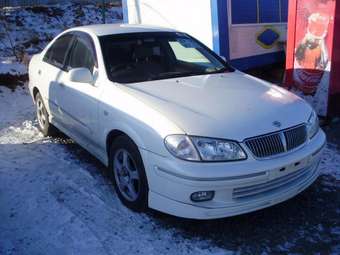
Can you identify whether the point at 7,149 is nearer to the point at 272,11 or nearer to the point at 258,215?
the point at 258,215

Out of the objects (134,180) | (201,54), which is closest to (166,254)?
(134,180)

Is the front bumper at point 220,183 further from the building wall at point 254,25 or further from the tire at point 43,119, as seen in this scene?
the building wall at point 254,25

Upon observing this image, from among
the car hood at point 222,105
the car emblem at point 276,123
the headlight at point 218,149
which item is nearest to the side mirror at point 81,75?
the car hood at point 222,105

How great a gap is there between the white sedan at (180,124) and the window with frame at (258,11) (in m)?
→ 3.54

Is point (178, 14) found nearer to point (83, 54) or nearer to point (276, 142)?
point (83, 54)

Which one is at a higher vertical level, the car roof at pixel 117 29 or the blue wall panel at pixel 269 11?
the car roof at pixel 117 29

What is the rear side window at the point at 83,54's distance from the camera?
4426mm

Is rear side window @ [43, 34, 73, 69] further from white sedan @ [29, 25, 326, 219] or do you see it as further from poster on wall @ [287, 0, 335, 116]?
poster on wall @ [287, 0, 335, 116]

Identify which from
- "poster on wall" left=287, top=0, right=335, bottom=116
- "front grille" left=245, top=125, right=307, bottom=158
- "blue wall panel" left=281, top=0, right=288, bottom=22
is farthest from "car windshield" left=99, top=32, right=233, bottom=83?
"blue wall panel" left=281, top=0, right=288, bottom=22

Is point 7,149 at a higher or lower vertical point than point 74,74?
lower

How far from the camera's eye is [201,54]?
495 cm

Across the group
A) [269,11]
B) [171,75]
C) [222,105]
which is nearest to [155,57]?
[171,75]

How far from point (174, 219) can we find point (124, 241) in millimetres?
515

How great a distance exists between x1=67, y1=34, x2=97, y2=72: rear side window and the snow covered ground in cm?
113
